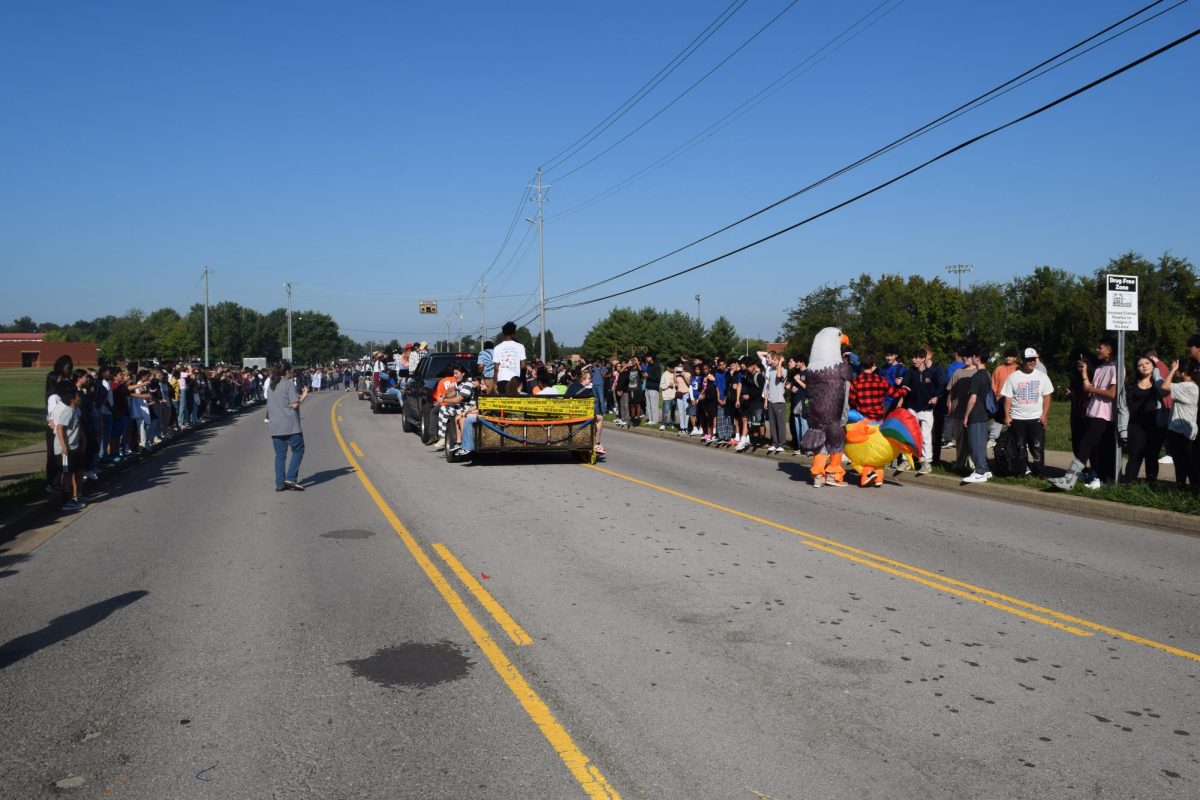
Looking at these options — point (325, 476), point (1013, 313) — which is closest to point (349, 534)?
→ point (325, 476)

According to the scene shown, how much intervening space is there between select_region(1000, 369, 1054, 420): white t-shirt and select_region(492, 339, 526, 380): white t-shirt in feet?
Result: 28.7

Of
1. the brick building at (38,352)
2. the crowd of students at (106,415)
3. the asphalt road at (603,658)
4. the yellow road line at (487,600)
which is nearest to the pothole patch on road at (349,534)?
the asphalt road at (603,658)

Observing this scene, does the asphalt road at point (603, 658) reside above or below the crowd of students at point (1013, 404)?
below

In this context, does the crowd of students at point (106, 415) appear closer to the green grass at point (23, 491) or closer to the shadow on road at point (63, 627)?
the green grass at point (23, 491)

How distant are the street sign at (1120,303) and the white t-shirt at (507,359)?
10.0 metres

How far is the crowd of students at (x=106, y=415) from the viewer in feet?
41.3

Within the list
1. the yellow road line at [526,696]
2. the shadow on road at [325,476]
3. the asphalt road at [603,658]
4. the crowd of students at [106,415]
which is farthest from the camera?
the shadow on road at [325,476]

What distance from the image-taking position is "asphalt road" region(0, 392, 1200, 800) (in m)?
4.37

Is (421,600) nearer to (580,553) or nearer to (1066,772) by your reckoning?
(580,553)

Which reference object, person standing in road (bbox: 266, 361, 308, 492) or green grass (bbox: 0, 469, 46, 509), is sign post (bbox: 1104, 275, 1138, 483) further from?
green grass (bbox: 0, 469, 46, 509)

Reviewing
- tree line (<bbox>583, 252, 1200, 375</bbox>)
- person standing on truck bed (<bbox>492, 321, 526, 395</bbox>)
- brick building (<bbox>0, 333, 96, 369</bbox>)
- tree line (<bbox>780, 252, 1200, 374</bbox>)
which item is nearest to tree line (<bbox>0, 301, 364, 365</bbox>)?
brick building (<bbox>0, 333, 96, 369</bbox>)

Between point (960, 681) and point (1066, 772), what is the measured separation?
3.93ft

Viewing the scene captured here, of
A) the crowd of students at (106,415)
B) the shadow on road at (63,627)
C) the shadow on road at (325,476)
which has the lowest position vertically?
the shadow on road at (63,627)

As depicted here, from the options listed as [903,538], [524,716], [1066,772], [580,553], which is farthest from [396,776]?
[903,538]
